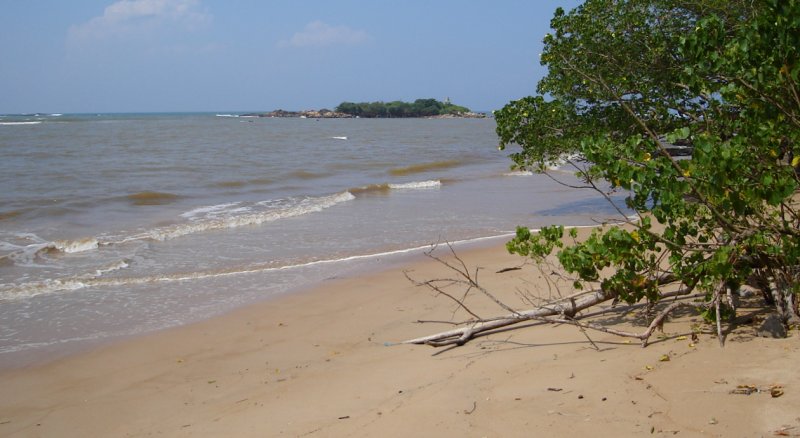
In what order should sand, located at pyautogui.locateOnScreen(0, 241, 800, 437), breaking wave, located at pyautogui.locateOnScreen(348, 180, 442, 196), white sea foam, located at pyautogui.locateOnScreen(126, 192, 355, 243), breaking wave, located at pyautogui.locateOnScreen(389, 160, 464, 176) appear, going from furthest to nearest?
breaking wave, located at pyautogui.locateOnScreen(389, 160, 464, 176) → breaking wave, located at pyautogui.locateOnScreen(348, 180, 442, 196) → white sea foam, located at pyautogui.locateOnScreen(126, 192, 355, 243) → sand, located at pyautogui.locateOnScreen(0, 241, 800, 437)

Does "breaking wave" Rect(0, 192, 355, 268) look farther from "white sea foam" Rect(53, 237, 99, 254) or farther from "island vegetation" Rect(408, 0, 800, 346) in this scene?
"island vegetation" Rect(408, 0, 800, 346)

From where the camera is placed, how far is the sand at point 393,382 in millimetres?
3688

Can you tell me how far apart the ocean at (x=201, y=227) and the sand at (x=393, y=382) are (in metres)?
1.08

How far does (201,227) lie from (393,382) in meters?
10.1

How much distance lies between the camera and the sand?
3688 mm

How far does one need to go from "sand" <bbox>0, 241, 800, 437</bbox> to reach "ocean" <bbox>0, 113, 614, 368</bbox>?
1.08 meters

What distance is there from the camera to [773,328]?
4.38 meters

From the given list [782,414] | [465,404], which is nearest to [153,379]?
[465,404]

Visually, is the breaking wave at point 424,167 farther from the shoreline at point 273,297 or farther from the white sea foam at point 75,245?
the white sea foam at point 75,245

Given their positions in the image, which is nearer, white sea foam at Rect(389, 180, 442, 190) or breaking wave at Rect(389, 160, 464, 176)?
white sea foam at Rect(389, 180, 442, 190)

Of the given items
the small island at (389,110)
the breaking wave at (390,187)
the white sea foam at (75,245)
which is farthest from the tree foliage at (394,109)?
the white sea foam at (75,245)

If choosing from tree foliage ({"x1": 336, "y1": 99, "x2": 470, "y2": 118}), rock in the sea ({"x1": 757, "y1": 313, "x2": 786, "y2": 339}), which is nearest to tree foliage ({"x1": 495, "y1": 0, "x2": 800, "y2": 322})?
rock in the sea ({"x1": 757, "y1": 313, "x2": 786, "y2": 339})

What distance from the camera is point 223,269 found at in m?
10.4

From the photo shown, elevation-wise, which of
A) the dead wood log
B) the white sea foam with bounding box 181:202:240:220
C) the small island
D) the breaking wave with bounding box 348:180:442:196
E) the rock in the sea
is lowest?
the white sea foam with bounding box 181:202:240:220
